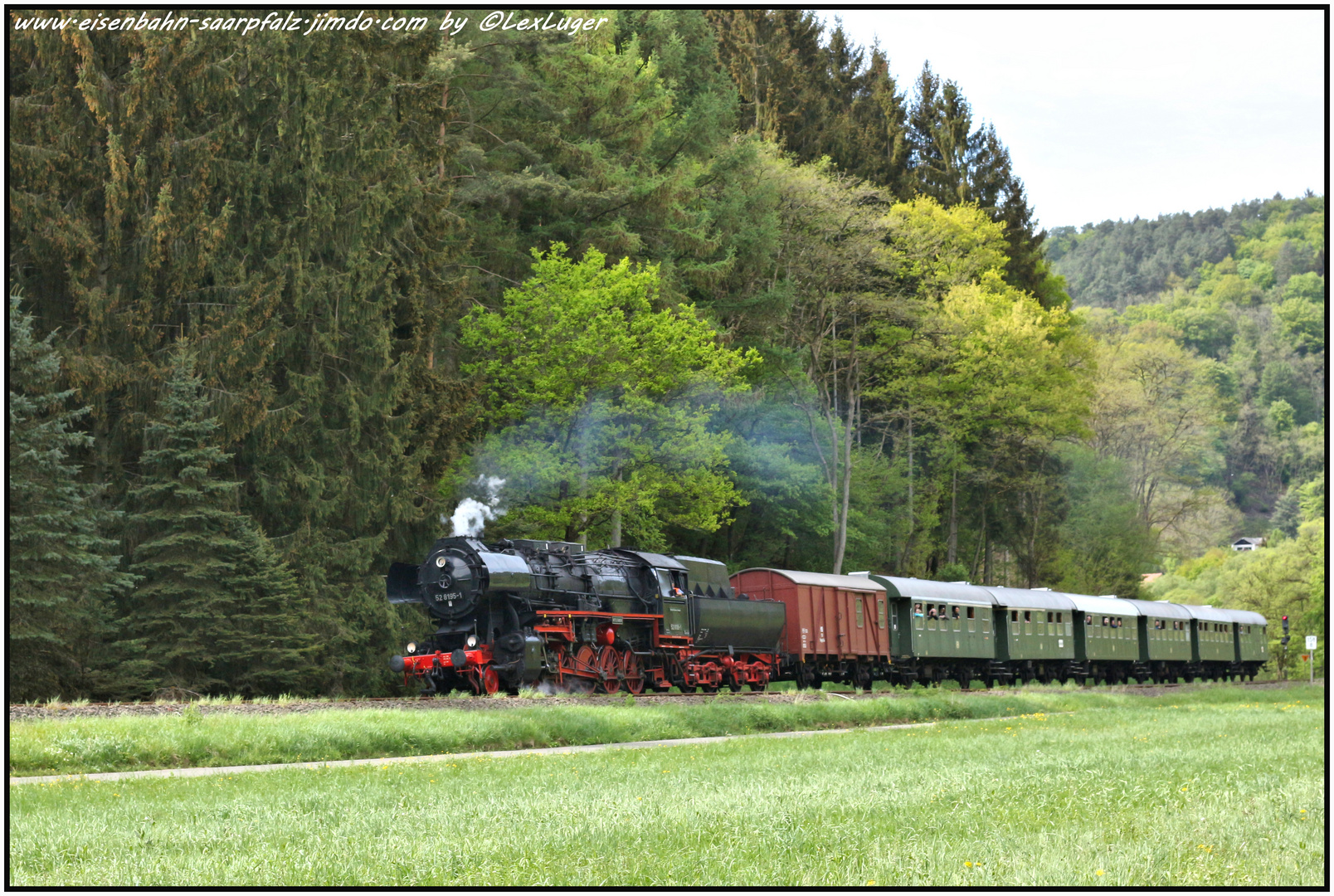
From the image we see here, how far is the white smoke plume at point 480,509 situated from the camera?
34594 mm

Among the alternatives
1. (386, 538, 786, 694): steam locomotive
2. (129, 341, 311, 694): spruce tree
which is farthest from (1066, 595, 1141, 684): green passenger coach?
(129, 341, 311, 694): spruce tree

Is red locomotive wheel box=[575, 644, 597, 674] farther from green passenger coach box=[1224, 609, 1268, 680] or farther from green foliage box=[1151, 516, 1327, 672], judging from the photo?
green foliage box=[1151, 516, 1327, 672]

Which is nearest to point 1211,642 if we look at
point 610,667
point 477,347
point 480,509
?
point 477,347

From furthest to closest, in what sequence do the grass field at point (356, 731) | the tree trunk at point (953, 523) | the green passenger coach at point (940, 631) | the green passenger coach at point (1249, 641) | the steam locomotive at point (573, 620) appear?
the tree trunk at point (953, 523) < the green passenger coach at point (1249, 641) < the green passenger coach at point (940, 631) < the steam locomotive at point (573, 620) < the grass field at point (356, 731)

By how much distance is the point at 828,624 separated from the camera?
111 ft

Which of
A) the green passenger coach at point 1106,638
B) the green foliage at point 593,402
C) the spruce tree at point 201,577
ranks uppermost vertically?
the green foliage at point 593,402

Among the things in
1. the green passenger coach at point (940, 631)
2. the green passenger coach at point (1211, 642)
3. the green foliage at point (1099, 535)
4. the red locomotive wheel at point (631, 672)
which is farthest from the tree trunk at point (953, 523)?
the red locomotive wheel at point (631, 672)

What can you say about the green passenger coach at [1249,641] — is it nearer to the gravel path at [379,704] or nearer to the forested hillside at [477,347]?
Answer: the forested hillside at [477,347]

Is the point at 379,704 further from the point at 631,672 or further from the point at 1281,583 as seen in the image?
the point at 1281,583

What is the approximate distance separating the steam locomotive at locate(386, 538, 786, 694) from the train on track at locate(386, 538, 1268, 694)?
0.04 meters

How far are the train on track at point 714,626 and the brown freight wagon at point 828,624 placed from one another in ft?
0.16

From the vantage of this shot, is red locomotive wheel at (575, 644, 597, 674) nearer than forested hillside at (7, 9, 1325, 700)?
Yes

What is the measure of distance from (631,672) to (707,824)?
60.5 ft

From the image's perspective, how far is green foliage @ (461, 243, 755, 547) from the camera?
124ft
